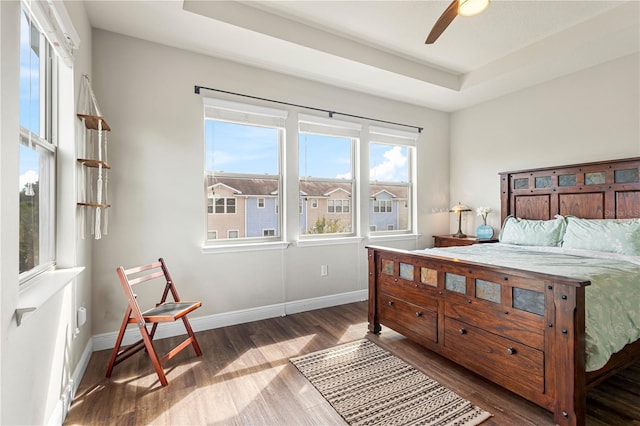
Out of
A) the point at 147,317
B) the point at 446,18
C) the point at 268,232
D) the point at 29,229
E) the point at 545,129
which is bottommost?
the point at 147,317

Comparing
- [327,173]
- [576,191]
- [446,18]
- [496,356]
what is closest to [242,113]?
[327,173]

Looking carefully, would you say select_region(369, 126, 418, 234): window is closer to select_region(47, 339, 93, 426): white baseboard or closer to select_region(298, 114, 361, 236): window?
select_region(298, 114, 361, 236): window

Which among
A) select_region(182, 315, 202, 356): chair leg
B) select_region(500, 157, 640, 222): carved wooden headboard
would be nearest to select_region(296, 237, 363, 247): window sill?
select_region(182, 315, 202, 356): chair leg

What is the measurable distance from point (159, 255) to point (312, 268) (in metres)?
1.63

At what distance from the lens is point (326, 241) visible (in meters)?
3.74

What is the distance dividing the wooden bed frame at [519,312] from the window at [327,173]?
100 centimetres

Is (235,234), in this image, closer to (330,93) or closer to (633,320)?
(330,93)

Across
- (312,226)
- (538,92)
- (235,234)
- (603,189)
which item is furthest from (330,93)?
(603,189)

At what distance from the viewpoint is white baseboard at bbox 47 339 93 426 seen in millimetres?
1626

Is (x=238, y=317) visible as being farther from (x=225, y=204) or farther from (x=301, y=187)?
(x=301, y=187)

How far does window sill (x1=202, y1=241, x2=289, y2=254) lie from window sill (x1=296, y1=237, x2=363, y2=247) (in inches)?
8.7

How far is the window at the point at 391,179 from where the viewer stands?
4.21 meters

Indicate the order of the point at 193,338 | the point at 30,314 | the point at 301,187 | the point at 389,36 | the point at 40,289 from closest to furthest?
the point at 30,314
the point at 40,289
the point at 193,338
the point at 389,36
the point at 301,187

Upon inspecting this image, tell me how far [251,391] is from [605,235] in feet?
10.4
